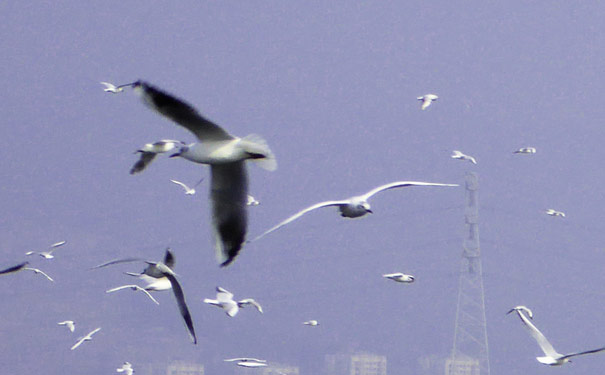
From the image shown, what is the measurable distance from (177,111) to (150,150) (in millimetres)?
5664

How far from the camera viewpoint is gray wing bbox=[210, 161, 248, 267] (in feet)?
30.9

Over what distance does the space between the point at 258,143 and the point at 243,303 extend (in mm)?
7586

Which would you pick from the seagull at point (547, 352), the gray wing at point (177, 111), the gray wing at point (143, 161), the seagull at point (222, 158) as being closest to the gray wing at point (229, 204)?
the seagull at point (222, 158)

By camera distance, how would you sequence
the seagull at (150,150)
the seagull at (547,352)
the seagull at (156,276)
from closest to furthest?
1. the seagull at (547,352)
2. the seagull at (156,276)
3. the seagull at (150,150)

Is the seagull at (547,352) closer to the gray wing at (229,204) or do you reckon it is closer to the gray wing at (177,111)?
the gray wing at (229,204)

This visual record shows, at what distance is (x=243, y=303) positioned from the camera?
52.6ft

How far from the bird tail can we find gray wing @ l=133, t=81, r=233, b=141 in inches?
8.8

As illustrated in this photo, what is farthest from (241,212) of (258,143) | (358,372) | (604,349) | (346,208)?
(358,372)

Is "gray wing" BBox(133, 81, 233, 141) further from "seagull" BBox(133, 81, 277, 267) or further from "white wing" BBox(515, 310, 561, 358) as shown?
"white wing" BBox(515, 310, 561, 358)

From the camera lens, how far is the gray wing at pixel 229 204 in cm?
942

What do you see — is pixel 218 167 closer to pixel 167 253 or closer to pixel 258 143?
pixel 258 143

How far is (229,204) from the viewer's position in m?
9.62

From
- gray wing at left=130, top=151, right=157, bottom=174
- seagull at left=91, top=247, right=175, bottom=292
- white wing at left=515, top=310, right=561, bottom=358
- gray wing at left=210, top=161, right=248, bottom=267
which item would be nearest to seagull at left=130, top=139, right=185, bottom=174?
gray wing at left=130, top=151, right=157, bottom=174

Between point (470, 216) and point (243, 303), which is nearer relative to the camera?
point (243, 303)
